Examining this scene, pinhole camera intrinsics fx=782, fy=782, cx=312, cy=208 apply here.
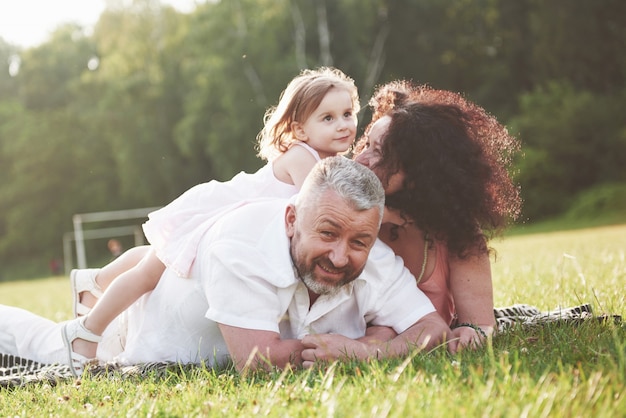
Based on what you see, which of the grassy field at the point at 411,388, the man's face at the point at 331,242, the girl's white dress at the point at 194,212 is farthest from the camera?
the girl's white dress at the point at 194,212

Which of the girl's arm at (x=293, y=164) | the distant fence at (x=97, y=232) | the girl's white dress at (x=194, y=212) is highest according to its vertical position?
the girl's arm at (x=293, y=164)

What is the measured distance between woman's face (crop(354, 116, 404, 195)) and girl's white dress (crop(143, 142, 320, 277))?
634mm

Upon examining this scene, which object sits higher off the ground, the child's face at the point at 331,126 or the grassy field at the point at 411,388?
the child's face at the point at 331,126

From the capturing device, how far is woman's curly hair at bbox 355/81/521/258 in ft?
12.0

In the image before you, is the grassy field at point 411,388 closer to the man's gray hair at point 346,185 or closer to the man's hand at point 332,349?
the man's hand at point 332,349

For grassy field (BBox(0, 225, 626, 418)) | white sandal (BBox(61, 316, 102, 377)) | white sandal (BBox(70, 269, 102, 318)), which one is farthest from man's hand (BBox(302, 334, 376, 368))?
white sandal (BBox(70, 269, 102, 318))

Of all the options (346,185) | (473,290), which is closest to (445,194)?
(473,290)

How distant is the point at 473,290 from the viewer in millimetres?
3789

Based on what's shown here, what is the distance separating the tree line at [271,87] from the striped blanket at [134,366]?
23.5 metres

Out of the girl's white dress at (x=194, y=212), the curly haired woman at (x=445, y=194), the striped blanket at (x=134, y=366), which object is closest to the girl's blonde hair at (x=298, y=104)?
the girl's white dress at (x=194, y=212)

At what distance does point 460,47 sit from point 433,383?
33.6m

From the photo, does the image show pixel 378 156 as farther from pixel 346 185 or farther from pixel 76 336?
pixel 76 336

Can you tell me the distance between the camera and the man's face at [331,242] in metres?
2.99

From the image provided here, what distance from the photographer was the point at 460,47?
1357 inches
